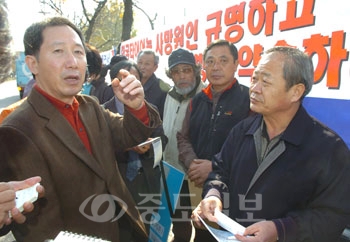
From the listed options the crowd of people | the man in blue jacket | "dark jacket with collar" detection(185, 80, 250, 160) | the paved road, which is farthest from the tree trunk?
the man in blue jacket

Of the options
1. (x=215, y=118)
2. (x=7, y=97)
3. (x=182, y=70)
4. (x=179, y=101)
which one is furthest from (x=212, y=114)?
(x=7, y=97)

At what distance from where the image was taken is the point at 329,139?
4.62 ft

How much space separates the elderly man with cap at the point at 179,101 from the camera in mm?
2852

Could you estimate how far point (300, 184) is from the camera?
→ 1.39 metres

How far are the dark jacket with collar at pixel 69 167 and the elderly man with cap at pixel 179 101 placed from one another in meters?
1.23

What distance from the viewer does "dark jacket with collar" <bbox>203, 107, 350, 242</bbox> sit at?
52.8 inches

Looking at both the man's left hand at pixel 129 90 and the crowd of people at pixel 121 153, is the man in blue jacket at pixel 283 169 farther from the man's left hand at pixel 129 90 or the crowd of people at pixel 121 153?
the man's left hand at pixel 129 90

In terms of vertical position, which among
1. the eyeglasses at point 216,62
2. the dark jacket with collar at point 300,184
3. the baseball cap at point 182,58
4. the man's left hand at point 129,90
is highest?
the baseball cap at point 182,58

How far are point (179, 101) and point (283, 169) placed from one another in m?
1.63

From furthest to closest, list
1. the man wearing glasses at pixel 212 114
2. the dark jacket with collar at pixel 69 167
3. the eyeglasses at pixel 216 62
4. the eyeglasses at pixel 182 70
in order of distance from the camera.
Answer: the eyeglasses at pixel 182 70
the eyeglasses at pixel 216 62
the man wearing glasses at pixel 212 114
the dark jacket with collar at pixel 69 167

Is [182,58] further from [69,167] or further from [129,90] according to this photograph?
[69,167]

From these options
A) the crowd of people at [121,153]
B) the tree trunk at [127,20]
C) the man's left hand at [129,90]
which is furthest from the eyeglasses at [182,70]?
the tree trunk at [127,20]

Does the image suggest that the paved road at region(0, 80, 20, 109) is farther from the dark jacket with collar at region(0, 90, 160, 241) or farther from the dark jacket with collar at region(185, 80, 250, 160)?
the dark jacket with collar at region(0, 90, 160, 241)

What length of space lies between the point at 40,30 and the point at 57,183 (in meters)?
0.73
